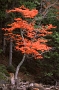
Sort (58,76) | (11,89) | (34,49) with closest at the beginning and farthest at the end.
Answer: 1. (11,89)
2. (34,49)
3. (58,76)

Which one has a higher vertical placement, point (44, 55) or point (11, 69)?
point (44, 55)

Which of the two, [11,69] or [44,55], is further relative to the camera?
[44,55]

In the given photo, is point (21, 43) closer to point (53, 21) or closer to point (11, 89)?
point (11, 89)

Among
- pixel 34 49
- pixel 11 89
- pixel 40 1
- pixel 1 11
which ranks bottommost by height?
pixel 11 89

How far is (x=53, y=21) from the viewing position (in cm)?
2530

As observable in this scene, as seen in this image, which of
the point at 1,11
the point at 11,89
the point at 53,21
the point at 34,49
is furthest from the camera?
the point at 53,21

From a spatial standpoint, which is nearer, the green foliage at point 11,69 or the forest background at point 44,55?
the forest background at point 44,55

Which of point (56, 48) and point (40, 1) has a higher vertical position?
point (40, 1)

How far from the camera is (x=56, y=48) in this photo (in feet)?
76.0

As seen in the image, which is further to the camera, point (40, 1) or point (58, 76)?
point (40, 1)

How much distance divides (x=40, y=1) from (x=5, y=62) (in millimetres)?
7074

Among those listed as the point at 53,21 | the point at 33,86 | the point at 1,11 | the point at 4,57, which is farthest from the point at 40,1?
the point at 33,86

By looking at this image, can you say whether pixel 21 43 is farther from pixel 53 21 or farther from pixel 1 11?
pixel 53 21

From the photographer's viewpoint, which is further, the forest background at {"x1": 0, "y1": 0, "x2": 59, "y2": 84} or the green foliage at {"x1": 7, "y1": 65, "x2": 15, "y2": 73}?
the green foliage at {"x1": 7, "y1": 65, "x2": 15, "y2": 73}
